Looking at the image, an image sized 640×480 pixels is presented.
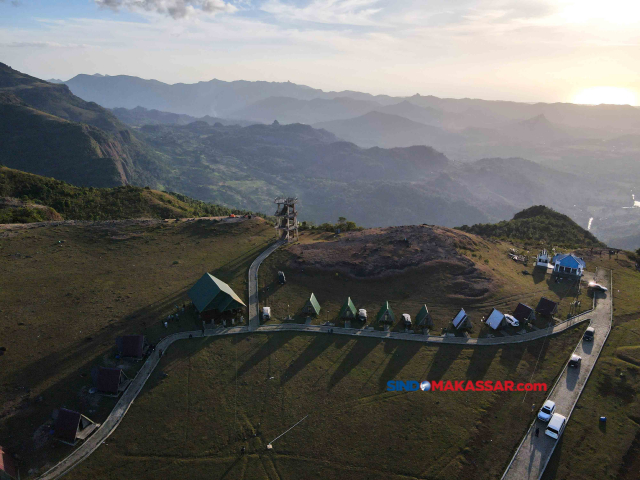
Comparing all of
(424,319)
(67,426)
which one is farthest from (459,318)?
(67,426)

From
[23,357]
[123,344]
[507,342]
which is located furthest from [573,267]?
[23,357]

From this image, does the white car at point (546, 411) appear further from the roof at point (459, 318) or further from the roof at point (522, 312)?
the roof at point (522, 312)

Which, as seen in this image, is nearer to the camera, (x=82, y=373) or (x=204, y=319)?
(x=82, y=373)

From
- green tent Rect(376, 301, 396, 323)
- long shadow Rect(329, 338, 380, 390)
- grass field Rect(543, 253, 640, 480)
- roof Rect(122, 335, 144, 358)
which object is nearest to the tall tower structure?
green tent Rect(376, 301, 396, 323)

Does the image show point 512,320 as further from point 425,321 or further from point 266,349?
point 266,349

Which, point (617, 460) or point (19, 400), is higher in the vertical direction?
point (19, 400)

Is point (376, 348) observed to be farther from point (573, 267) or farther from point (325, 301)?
point (573, 267)
